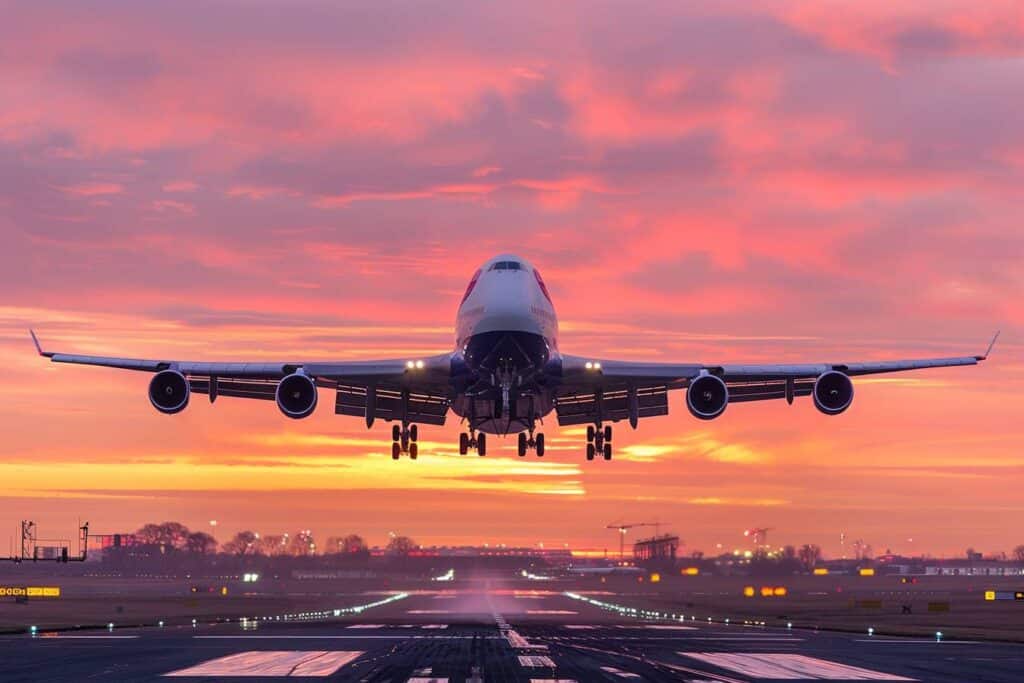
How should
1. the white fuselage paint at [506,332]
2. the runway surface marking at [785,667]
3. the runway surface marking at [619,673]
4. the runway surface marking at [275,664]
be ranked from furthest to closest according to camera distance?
the white fuselage paint at [506,332] → the runway surface marking at [275,664] → the runway surface marking at [785,667] → the runway surface marking at [619,673]

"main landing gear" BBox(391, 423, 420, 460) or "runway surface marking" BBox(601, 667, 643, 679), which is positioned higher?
"main landing gear" BBox(391, 423, 420, 460)

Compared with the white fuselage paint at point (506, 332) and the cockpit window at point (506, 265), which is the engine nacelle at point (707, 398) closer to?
the white fuselage paint at point (506, 332)

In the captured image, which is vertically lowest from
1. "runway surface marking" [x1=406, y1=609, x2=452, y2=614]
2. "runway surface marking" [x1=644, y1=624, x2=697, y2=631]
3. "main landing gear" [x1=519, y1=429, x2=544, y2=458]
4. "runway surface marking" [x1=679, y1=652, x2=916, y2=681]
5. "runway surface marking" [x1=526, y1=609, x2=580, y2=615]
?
"runway surface marking" [x1=679, y1=652, x2=916, y2=681]

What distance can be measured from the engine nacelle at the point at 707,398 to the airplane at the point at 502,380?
45 mm

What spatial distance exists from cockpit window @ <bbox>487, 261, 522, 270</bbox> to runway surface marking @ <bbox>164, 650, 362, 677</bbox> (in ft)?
57.3

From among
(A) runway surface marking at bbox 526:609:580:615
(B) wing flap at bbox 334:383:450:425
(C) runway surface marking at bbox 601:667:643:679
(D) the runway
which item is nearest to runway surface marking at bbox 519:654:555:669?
(D) the runway

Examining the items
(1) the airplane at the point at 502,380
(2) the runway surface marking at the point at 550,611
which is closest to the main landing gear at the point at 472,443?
(1) the airplane at the point at 502,380

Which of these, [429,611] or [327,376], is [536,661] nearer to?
[327,376]

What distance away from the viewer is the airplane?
54.2 metres

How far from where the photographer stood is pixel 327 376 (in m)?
60.2

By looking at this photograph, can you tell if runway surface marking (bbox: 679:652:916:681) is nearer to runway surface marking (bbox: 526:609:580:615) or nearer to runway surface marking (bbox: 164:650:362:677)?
runway surface marking (bbox: 164:650:362:677)

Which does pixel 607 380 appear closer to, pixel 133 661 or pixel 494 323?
pixel 494 323

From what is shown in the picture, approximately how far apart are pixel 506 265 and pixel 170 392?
16101 millimetres

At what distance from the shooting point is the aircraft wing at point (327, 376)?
58953 mm
